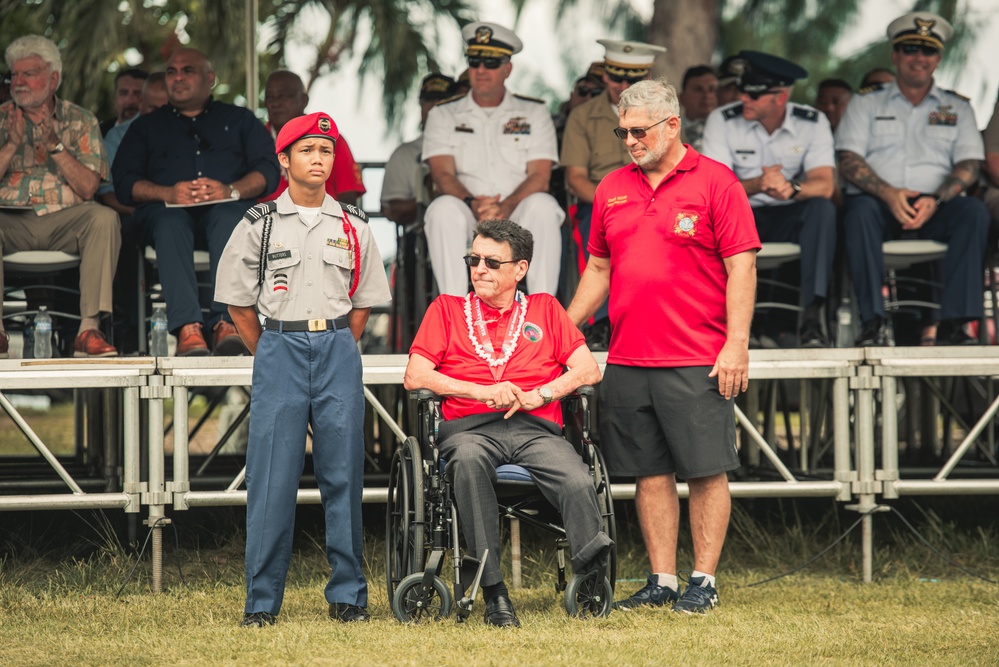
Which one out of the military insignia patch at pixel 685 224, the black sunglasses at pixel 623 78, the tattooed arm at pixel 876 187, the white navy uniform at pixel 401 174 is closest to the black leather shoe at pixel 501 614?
the military insignia patch at pixel 685 224

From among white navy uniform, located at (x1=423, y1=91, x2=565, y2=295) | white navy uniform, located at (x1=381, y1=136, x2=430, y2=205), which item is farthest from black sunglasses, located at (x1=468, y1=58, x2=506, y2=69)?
white navy uniform, located at (x1=381, y1=136, x2=430, y2=205)

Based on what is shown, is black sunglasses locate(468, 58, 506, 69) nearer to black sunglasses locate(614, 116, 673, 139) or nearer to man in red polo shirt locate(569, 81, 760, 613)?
man in red polo shirt locate(569, 81, 760, 613)

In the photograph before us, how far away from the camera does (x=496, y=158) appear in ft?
22.0

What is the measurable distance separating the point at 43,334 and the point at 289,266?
2059 millimetres

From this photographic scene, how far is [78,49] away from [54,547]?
540cm

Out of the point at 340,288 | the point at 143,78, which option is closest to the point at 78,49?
the point at 143,78

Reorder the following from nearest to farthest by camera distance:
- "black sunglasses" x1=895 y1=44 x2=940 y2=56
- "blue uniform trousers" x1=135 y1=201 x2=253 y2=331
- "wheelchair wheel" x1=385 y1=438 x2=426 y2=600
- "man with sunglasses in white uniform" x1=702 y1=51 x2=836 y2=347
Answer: "wheelchair wheel" x1=385 y1=438 x2=426 y2=600 → "blue uniform trousers" x1=135 y1=201 x2=253 y2=331 → "man with sunglasses in white uniform" x1=702 y1=51 x2=836 y2=347 → "black sunglasses" x1=895 y1=44 x2=940 y2=56

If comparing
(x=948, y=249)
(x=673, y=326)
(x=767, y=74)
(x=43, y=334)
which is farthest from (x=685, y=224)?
(x=43, y=334)

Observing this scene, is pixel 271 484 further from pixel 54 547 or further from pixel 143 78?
pixel 143 78

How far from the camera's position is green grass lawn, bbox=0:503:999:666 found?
4.12 m

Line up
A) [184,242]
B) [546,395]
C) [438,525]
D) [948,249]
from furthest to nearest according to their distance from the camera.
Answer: [948,249]
[184,242]
[546,395]
[438,525]

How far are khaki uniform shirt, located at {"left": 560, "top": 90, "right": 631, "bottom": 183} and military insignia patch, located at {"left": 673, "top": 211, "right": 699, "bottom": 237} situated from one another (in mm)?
2013

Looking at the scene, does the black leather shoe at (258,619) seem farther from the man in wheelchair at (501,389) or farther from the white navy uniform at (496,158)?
the white navy uniform at (496,158)

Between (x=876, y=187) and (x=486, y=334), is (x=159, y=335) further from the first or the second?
(x=876, y=187)
